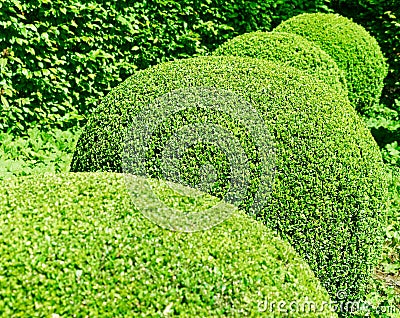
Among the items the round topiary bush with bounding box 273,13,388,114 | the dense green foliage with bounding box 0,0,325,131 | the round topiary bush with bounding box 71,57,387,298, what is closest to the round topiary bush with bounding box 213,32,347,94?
the round topiary bush with bounding box 71,57,387,298

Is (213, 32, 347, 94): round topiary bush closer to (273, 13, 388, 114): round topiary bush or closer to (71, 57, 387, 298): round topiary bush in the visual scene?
(71, 57, 387, 298): round topiary bush

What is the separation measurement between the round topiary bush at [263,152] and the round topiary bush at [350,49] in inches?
117

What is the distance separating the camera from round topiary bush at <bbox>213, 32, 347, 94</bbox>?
13.6ft

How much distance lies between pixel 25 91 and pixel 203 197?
3.69m

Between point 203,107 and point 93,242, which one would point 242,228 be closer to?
point 93,242

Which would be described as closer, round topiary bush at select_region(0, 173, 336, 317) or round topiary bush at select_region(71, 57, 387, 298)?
round topiary bush at select_region(0, 173, 336, 317)

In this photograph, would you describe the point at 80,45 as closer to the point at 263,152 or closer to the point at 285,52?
the point at 285,52

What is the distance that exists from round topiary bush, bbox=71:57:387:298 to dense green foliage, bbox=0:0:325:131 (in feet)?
7.84

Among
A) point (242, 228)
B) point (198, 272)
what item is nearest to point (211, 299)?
point (198, 272)

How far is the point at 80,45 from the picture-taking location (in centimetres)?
545

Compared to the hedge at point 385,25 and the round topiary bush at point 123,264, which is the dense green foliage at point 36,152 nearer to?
the round topiary bush at point 123,264

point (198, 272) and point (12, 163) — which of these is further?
point (12, 163)

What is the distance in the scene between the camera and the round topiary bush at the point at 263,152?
8.81 ft

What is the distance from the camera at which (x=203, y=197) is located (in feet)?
7.07
